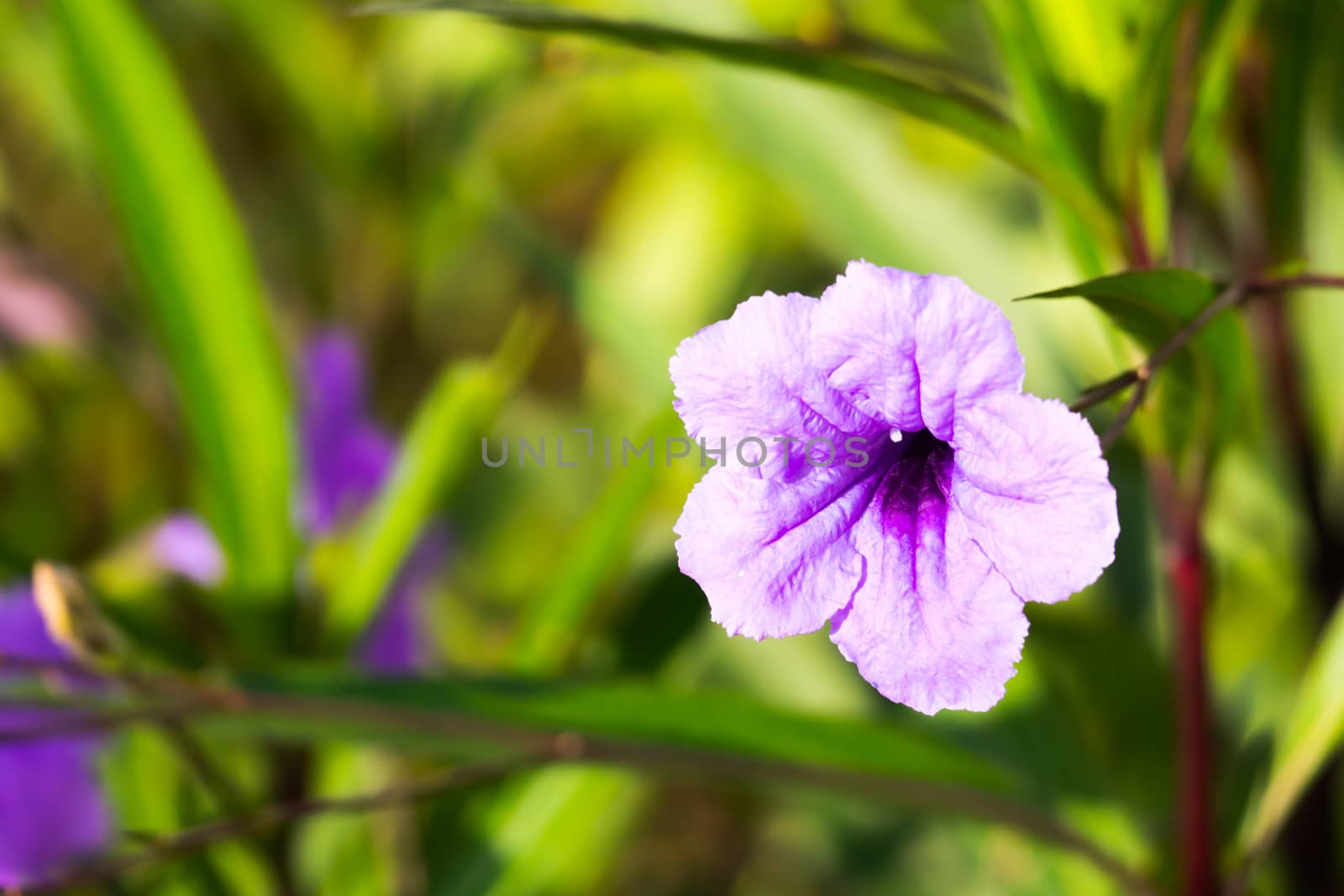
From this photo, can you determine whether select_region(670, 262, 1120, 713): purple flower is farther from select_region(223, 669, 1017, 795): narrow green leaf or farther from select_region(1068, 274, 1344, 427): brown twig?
select_region(223, 669, 1017, 795): narrow green leaf

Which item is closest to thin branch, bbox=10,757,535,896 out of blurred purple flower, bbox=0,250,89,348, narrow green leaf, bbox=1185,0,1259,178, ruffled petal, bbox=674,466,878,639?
ruffled petal, bbox=674,466,878,639

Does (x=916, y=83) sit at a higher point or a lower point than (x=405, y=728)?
higher

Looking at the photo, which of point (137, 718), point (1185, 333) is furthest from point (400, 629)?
point (1185, 333)

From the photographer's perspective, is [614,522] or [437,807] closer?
[614,522]

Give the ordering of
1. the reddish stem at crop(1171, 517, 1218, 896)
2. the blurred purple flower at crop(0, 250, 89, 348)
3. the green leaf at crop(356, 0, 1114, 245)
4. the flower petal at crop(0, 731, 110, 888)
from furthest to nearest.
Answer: the blurred purple flower at crop(0, 250, 89, 348) → the flower petal at crop(0, 731, 110, 888) → the reddish stem at crop(1171, 517, 1218, 896) → the green leaf at crop(356, 0, 1114, 245)

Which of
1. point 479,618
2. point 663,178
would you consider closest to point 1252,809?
point 479,618

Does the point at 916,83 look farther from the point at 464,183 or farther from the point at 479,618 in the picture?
the point at 479,618
